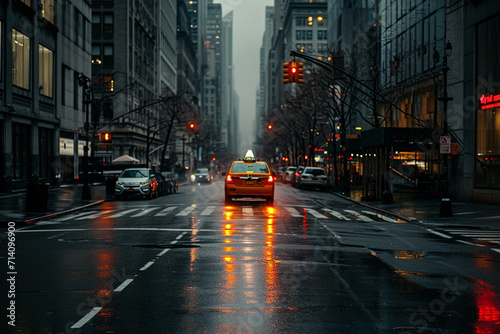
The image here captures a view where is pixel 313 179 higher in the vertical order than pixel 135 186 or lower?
higher

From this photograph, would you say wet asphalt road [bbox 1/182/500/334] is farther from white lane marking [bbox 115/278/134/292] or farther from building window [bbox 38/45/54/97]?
building window [bbox 38/45/54/97]

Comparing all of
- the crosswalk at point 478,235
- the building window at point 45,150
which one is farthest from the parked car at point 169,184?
the crosswalk at point 478,235

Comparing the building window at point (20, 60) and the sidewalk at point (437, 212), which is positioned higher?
the building window at point (20, 60)

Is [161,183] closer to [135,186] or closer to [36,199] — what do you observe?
[135,186]

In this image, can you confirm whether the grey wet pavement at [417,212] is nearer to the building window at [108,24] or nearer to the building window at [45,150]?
the building window at [45,150]

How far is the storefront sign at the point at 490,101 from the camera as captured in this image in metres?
29.8

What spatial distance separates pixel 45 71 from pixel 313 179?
22801 millimetres

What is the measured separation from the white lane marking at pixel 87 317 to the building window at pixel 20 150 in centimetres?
3288

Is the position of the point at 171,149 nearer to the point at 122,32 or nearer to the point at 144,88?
the point at 144,88

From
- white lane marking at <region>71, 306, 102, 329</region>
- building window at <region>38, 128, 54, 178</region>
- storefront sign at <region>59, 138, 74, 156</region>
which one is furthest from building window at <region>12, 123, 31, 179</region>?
white lane marking at <region>71, 306, 102, 329</region>

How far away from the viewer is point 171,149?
11344cm

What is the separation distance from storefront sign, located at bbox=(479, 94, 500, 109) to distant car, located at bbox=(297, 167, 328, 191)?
20214mm

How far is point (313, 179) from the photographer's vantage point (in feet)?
165

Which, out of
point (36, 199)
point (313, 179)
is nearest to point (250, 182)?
point (36, 199)
